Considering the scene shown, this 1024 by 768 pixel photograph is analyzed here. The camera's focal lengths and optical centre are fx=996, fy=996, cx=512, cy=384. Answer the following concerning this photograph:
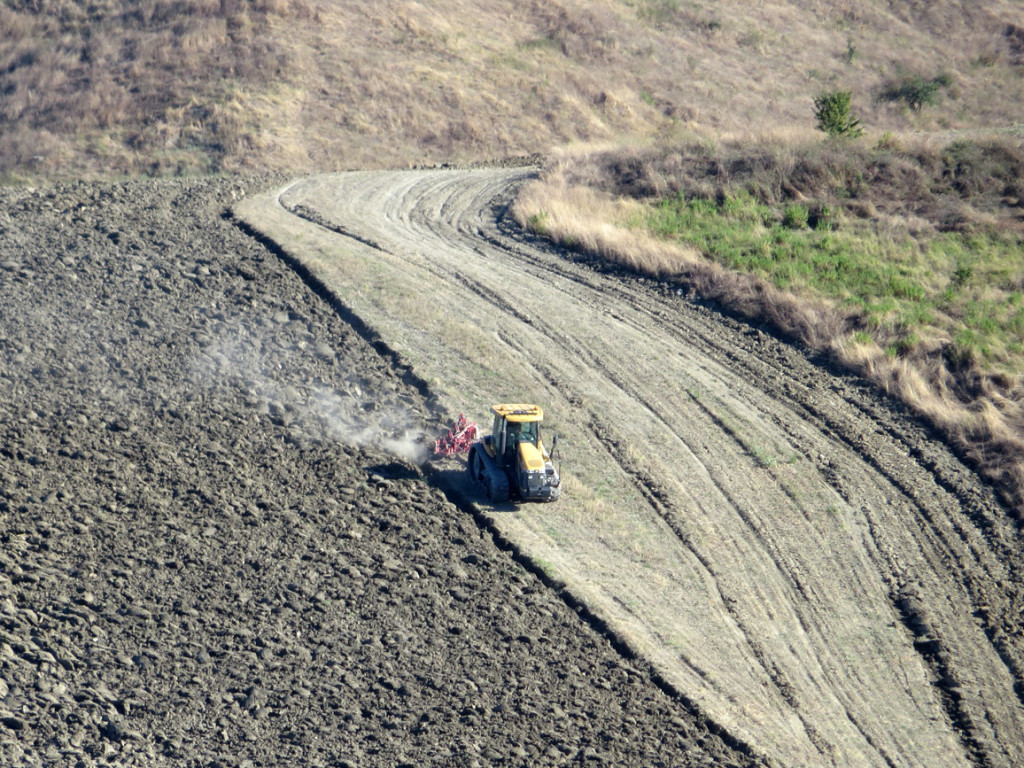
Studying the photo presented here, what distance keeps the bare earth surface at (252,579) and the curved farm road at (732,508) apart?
1.30 m

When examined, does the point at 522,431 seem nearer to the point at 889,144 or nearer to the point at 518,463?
the point at 518,463

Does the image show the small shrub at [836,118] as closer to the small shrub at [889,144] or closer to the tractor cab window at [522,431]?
the small shrub at [889,144]

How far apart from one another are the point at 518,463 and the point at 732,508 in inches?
179

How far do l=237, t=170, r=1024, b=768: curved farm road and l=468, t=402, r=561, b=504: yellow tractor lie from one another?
0.53m

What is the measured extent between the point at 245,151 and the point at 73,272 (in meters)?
15.7

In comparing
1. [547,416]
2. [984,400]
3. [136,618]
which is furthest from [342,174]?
[136,618]

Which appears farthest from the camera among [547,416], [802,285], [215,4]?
[215,4]

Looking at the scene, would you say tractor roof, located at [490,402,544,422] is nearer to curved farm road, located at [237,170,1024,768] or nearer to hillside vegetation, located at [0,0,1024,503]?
curved farm road, located at [237,170,1024,768]

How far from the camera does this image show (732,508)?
19.5m

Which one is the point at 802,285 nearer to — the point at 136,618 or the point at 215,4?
the point at 136,618

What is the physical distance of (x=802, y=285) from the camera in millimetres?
28609

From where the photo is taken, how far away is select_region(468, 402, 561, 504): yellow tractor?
58.1 ft

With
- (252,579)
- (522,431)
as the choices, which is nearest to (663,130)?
(522,431)

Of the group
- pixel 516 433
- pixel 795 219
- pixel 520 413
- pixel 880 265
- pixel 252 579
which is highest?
pixel 795 219
